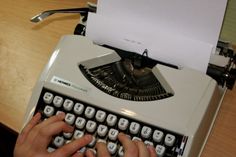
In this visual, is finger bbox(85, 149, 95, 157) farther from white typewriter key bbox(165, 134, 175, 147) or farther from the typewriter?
white typewriter key bbox(165, 134, 175, 147)

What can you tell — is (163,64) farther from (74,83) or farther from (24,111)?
(24,111)

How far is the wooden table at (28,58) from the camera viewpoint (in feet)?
3.07

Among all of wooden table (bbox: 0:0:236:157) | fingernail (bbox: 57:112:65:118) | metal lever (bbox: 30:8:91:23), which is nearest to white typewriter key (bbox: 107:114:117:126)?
fingernail (bbox: 57:112:65:118)

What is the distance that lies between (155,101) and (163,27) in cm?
17

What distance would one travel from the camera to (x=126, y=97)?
2.89 ft

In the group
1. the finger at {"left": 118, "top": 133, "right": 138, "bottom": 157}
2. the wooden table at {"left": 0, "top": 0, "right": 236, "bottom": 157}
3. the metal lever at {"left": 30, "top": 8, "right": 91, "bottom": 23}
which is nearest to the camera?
the finger at {"left": 118, "top": 133, "right": 138, "bottom": 157}

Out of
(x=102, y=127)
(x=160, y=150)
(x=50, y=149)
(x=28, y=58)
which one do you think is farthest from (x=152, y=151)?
(x=28, y=58)

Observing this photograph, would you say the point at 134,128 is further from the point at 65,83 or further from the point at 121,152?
the point at 65,83

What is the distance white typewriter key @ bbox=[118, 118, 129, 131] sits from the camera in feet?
2.76

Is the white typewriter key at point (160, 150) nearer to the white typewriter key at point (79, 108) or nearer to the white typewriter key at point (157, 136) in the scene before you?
the white typewriter key at point (157, 136)

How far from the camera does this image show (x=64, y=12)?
1.21m

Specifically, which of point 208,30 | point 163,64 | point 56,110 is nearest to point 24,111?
point 56,110

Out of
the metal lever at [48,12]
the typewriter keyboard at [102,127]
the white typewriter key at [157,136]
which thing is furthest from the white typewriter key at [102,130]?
the metal lever at [48,12]

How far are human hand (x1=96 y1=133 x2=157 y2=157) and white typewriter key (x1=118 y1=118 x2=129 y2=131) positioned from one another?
2 cm
